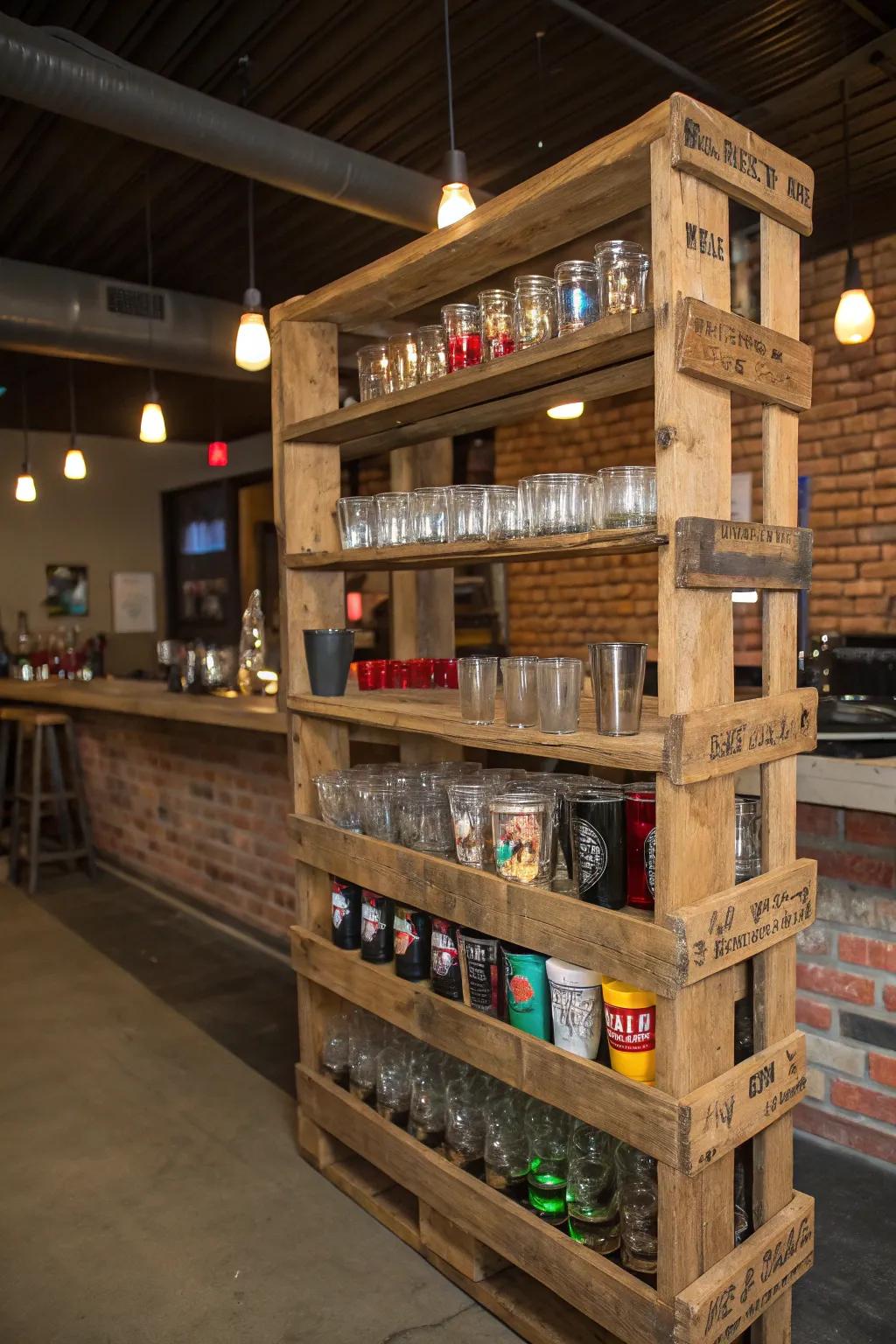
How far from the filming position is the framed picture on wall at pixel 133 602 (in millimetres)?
9062

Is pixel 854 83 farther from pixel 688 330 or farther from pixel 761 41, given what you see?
pixel 688 330

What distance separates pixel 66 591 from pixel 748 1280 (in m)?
8.22

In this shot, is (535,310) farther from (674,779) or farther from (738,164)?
(674,779)

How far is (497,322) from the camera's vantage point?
1.82 metres

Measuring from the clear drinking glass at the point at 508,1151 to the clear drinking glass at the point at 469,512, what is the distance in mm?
1058

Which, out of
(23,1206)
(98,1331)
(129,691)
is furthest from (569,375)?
(129,691)

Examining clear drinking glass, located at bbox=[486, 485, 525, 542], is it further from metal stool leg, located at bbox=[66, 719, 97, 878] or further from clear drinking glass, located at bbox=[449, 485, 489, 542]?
metal stool leg, located at bbox=[66, 719, 97, 878]

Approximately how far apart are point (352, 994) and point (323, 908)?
248 millimetres

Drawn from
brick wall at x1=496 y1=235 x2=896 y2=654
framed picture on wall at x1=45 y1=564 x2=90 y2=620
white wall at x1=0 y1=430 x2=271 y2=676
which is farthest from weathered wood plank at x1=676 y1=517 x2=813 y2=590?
framed picture on wall at x1=45 y1=564 x2=90 y2=620

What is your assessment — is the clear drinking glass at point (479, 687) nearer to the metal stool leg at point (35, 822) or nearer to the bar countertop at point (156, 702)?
the bar countertop at point (156, 702)

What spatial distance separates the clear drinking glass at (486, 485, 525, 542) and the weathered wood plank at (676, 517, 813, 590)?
0.41 meters

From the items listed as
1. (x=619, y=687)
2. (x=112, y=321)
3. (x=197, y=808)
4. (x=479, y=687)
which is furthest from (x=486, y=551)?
(x=112, y=321)

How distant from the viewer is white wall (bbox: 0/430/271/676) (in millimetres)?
8406

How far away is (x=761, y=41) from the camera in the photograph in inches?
125
